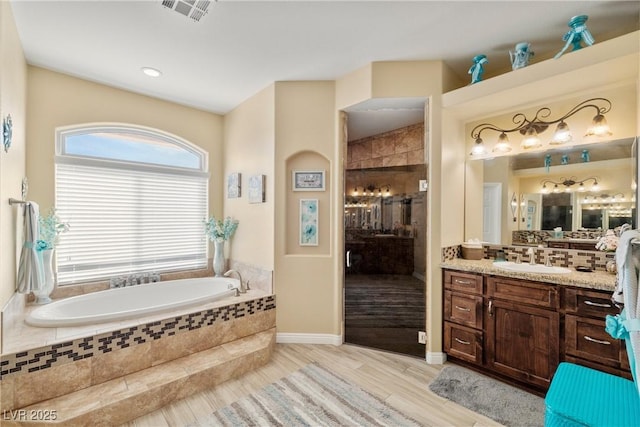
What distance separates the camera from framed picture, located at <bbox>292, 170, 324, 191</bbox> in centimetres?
309

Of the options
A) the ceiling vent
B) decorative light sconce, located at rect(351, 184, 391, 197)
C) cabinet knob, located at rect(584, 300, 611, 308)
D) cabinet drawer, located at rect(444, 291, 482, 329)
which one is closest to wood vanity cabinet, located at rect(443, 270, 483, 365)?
cabinet drawer, located at rect(444, 291, 482, 329)

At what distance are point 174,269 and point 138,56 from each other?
2457 millimetres

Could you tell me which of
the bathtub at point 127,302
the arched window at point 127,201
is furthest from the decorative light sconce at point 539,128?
the arched window at point 127,201

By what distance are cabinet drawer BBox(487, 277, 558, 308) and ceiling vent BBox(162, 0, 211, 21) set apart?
10.1ft

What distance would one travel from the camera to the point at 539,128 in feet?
8.46

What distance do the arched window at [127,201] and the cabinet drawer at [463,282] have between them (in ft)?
10.3

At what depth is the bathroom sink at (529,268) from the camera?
7.38 ft

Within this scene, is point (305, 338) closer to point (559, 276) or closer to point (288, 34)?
point (559, 276)

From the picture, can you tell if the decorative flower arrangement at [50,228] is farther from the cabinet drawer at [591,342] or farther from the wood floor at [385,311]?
the cabinet drawer at [591,342]

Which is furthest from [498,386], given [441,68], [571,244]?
[441,68]

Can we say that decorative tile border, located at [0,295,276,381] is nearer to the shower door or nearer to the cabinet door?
the shower door

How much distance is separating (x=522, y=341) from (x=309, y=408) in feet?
5.67

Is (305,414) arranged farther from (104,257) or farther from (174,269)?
(104,257)

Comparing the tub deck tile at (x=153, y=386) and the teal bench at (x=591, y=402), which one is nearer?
the teal bench at (x=591, y=402)
